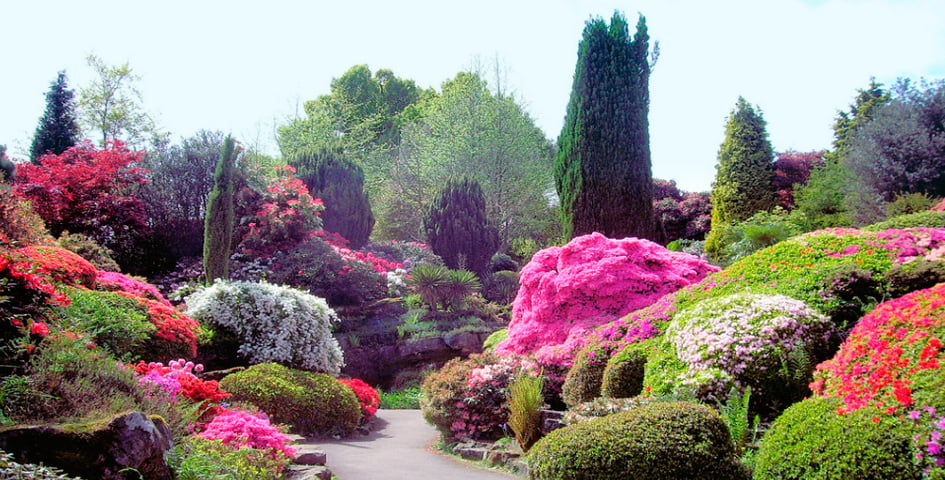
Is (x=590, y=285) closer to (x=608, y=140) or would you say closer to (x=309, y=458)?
(x=309, y=458)

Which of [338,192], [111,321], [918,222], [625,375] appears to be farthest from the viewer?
[338,192]

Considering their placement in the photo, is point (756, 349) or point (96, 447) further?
point (756, 349)

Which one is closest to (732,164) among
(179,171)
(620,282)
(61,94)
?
(620,282)

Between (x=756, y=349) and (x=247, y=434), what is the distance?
13.6ft

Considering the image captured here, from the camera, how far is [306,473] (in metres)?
5.05

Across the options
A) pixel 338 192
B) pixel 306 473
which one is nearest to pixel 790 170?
pixel 338 192

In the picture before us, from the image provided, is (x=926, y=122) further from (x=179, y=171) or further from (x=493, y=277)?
(x=179, y=171)

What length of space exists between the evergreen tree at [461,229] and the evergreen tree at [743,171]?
6.66 metres

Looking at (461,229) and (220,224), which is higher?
(461,229)

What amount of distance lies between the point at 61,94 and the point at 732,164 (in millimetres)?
22950

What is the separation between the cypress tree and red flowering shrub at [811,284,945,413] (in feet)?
34.4

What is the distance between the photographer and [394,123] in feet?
106

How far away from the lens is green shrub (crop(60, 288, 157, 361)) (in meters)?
5.70

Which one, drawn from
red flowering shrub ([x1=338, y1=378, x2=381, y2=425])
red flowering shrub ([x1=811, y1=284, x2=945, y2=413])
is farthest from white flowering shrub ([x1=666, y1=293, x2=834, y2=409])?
red flowering shrub ([x1=338, y1=378, x2=381, y2=425])
